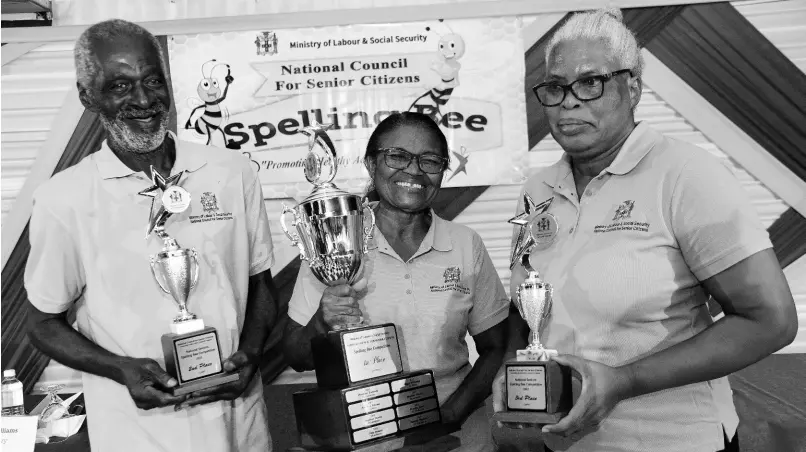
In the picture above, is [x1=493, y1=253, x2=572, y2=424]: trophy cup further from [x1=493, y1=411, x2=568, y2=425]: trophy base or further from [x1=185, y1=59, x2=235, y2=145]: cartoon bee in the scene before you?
[x1=185, y1=59, x2=235, y2=145]: cartoon bee

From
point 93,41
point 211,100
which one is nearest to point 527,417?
point 93,41

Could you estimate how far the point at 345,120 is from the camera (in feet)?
10.5

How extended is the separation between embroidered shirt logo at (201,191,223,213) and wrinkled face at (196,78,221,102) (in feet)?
3.68

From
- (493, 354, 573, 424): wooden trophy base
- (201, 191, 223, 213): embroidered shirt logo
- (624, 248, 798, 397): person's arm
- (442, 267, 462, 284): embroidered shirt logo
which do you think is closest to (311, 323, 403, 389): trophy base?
(442, 267, 462, 284): embroidered shirt logo

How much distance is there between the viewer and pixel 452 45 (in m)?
3.13

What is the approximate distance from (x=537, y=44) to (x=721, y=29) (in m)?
0.74

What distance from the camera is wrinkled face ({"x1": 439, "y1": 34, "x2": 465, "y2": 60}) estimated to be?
3.12 m

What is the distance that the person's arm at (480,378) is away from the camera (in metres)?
2.10

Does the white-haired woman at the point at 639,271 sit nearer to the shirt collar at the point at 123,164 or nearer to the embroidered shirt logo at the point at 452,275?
the embroidered shirt logo at the point at 452,275

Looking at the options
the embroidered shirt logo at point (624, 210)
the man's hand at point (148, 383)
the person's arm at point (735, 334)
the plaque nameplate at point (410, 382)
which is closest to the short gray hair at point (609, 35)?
the embroidered shirt logo at point (624, 210)

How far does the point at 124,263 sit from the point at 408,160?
0.87 metres

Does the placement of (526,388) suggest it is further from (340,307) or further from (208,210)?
(208,210)

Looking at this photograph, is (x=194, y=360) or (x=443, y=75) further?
(x=443, y=75)

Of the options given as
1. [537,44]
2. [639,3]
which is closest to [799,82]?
[639,3]
